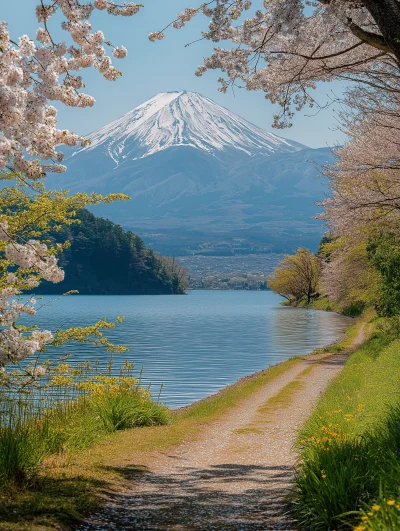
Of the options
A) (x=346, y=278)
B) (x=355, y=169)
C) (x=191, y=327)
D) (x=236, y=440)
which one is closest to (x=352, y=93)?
(x=355, y=169)

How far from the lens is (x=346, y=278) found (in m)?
39.4

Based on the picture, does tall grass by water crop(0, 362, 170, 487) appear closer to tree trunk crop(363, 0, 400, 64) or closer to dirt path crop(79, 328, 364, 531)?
dirt path crop(79, 328, 364, 531)

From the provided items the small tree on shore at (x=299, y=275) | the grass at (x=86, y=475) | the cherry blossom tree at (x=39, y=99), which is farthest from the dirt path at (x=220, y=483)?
the small tree on shore at (x=299, y=275)

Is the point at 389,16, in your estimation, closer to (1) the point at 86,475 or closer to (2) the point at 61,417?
(1) the point at 86,475

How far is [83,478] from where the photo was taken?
8.19m

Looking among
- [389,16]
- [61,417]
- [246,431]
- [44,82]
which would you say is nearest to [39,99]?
[44,82]

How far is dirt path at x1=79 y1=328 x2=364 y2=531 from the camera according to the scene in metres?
6.91

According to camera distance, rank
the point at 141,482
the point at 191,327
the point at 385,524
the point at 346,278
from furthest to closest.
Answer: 1. the point at 191,327
2. the point at 346,278
3. the point at 141,482
4. the point at 385,524

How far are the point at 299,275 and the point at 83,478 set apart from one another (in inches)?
3626

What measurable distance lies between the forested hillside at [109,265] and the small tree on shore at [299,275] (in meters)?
56.1

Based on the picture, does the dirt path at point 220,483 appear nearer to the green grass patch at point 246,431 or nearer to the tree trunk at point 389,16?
the green grass patch at point 246,431

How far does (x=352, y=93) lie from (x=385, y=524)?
41.5 feet

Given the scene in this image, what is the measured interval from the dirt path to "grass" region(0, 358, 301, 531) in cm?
21

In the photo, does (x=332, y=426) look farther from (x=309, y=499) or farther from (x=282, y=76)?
(x=282, y=76)
